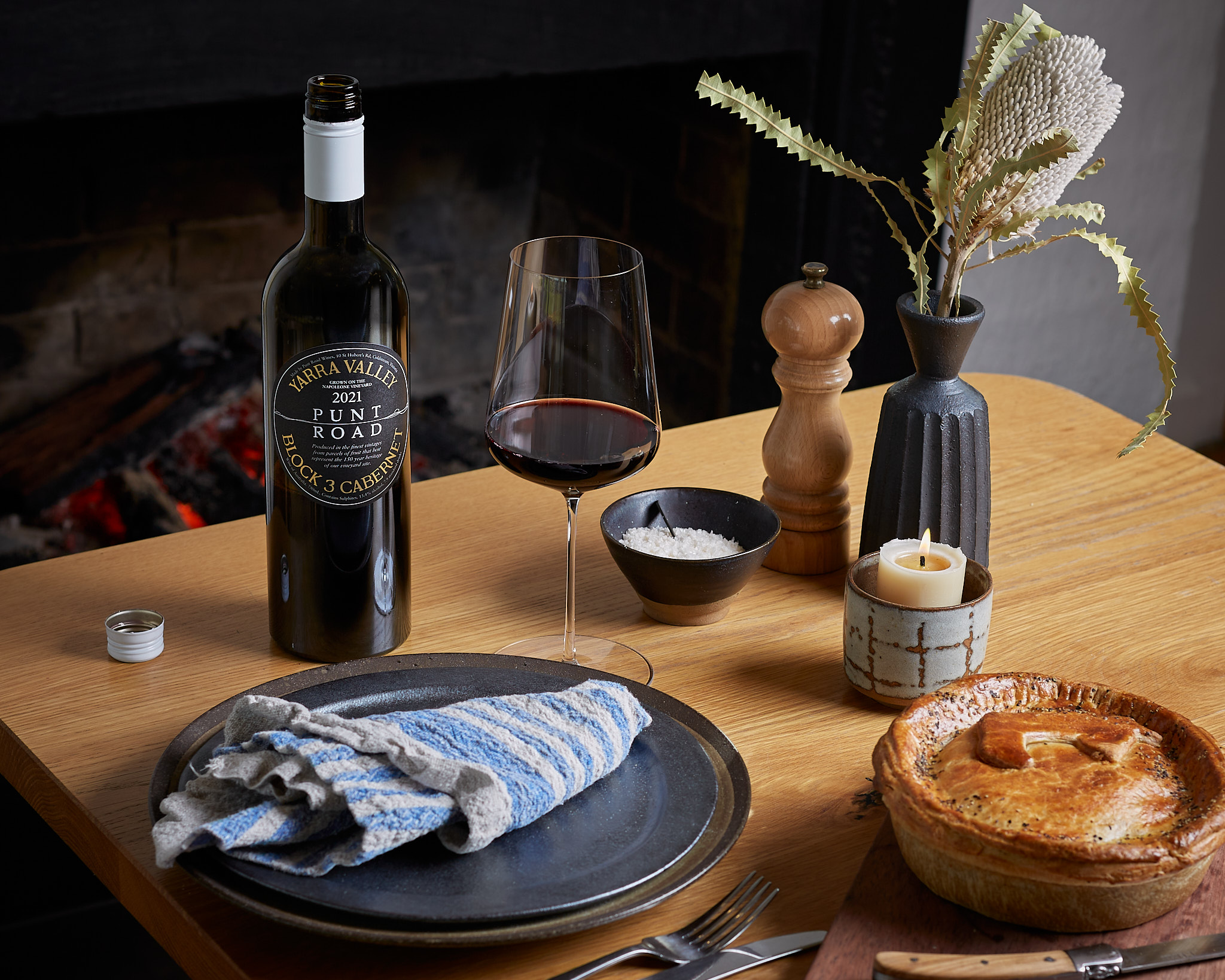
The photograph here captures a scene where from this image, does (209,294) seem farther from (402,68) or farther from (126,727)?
(126,727)

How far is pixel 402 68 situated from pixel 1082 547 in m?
1.10

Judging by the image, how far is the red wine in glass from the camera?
83 centimetres

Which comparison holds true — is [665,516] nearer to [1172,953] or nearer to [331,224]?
[331,224]

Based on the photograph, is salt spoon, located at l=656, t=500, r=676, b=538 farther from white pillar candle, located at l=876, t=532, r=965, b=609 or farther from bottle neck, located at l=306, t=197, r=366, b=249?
bottle neck, located at l=306, t=197, r=366, b=249

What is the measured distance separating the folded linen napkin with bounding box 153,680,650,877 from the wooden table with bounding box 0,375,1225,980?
5 cm

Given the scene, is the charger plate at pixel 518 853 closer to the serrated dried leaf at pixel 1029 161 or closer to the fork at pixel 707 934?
the fork at pixel 707 934

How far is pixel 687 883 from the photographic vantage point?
645 mm

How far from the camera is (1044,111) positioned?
0.87 m

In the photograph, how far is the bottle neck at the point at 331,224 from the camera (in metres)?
0.80

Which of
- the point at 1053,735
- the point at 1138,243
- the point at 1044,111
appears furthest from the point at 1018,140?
the point at 1138,243

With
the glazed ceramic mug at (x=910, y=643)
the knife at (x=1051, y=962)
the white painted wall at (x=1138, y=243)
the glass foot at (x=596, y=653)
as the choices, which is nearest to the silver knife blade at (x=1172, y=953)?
the knife at (x=1051, y=962)

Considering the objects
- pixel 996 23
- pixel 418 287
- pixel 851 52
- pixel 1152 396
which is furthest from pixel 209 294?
pixel 1152 396

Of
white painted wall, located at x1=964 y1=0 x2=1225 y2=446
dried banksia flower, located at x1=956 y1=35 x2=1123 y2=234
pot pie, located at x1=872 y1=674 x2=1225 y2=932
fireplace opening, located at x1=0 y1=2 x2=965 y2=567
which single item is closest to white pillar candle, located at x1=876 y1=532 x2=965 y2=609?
pot pie, located at x1=872 y1=674 x2=1225 y2=932

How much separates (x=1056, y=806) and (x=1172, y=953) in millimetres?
79
